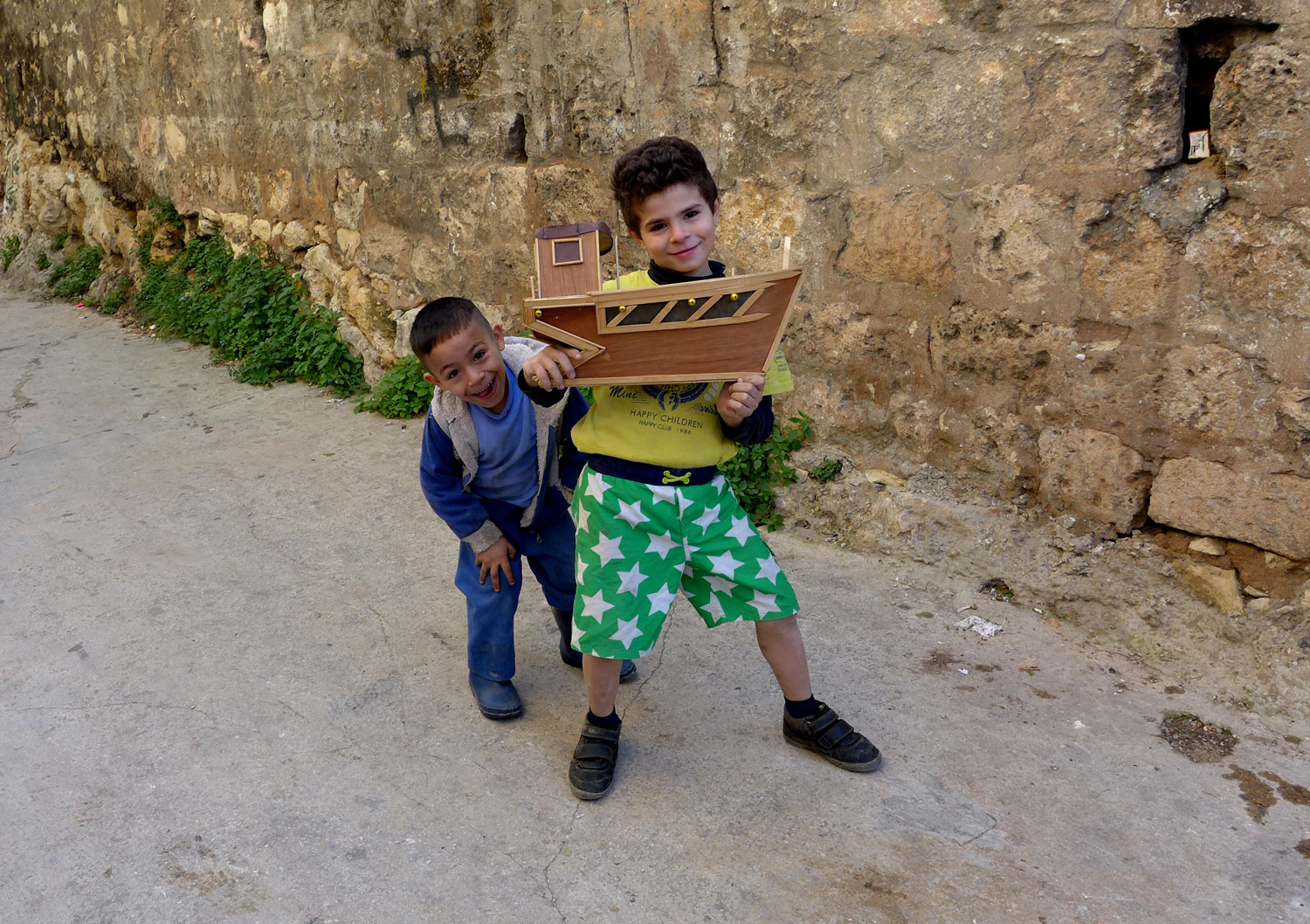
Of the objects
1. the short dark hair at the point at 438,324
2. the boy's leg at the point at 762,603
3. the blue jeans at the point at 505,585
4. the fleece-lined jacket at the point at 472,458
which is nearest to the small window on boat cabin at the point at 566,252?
the short dark hair at the point at 438,324

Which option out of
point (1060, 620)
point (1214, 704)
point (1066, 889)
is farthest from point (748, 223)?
point (1066, 889)

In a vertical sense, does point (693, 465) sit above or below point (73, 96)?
below

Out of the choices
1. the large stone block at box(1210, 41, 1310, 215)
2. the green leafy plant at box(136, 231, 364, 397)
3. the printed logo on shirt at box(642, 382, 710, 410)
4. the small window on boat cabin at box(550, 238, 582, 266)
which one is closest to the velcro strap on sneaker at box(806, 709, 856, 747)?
the printed logo on shirt at box(642, 382, 710, 410)

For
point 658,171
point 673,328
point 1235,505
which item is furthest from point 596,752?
point 1235,505

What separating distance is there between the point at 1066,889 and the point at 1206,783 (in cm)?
50

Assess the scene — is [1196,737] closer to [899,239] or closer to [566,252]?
[899,239]

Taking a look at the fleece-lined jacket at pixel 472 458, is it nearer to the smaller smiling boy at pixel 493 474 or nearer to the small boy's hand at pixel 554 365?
the smaller smiling boy at pixel 493 474

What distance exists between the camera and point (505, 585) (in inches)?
105

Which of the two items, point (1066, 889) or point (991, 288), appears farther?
point (991, 288)

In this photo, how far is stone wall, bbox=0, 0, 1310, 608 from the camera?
2480 mm

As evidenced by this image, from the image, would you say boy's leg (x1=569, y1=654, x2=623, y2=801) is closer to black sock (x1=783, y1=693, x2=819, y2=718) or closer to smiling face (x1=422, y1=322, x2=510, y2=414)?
black sock (x1=783, y1=693, x2=819, y2=718)

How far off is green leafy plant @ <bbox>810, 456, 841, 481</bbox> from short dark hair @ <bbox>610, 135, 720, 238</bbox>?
4.83 feet

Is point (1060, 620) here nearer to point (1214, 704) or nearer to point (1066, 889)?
point (1214, 704)

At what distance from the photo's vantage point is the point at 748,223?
3410 millimetres
